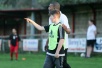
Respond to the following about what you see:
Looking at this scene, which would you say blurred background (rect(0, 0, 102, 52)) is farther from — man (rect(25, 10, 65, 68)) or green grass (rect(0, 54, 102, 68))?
man (rect(25, 10, 65, 68))

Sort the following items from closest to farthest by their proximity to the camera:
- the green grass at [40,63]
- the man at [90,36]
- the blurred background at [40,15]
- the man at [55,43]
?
the man at [55,43] < the green grass at [40,63] < the man at [90,36] < the blurred background at [40,15]

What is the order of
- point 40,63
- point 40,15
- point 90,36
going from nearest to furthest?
point 40,63
point 90,36
point 40,15

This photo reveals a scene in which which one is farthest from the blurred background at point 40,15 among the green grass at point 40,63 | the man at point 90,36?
the green grass at point 40,63

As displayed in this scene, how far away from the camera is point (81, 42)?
78.7 ft

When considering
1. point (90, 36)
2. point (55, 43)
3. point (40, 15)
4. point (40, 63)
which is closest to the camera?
point (55, 43)

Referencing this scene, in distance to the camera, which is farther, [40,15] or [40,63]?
[40,15]

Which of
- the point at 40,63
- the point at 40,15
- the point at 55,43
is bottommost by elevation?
the point at 40,63

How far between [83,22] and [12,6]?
6450 millimetres

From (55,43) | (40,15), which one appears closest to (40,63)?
(55,43)

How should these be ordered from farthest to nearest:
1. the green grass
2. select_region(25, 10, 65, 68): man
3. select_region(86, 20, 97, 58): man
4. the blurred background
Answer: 1. the blurred background
2. select_region(86, 20, 97, 58): man
3. the green grass
4. select_region(25, 10, 65, 68): man

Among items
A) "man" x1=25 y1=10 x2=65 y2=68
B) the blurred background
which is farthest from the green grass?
"man" x1=25 y1=10 x2=65 y2=68

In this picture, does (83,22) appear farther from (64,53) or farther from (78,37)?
(64,53)

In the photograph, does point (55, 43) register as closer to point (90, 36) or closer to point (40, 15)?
point (90, 36)

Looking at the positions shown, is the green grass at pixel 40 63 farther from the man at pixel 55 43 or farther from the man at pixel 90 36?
the man at pixel 55 43
